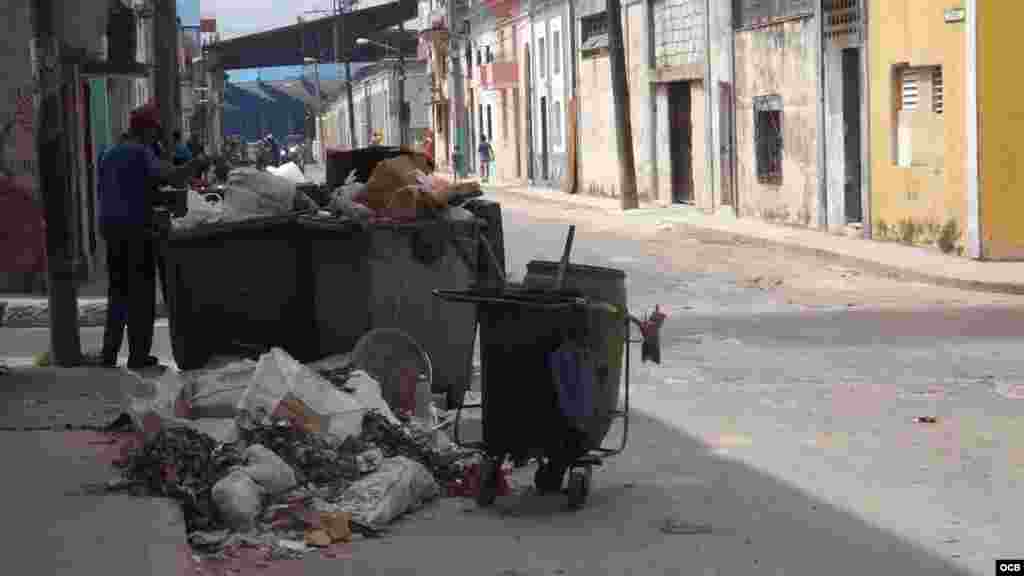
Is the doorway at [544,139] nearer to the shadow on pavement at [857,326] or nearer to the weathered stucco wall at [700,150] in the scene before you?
the weathered stucco wall at [700,150]

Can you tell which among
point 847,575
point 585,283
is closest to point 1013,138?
point 585,283

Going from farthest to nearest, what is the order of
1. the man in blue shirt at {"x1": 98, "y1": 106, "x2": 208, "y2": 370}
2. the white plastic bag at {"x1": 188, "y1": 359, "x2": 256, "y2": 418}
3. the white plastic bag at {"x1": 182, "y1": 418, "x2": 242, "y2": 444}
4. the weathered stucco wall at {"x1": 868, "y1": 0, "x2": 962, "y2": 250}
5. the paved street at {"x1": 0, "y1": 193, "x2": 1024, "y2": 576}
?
1. the weathered stucco wall at {"x1": 868, "y1": 0, "x2": 962, "y2": 250}
2. the man in blue shirt at {"x1": 98, "y1": 106, "x2": 208, "y2": 370}
3. the white plastic bag at {"x1": 188, "y1": 359, "x2": 256, "y2": 418}
4. the white plastic bag at {"x1": 182, "y1": 418, "x2": 242, "y2": 444}
5. the paved street at {"x1": 0, "y1": 193, "x2": 1024, "y2": 576}

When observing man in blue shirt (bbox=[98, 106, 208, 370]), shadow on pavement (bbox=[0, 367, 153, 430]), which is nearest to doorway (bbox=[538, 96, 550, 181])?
man in blue shirt (bbox=[98, 106, 208, 370])

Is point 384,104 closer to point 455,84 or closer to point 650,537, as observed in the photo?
point 455,84

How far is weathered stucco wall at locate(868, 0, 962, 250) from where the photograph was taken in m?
22.1

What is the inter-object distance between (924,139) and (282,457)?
1667 cm

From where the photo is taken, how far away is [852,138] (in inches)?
1059

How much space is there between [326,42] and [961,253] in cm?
8726

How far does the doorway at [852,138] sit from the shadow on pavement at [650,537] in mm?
18416

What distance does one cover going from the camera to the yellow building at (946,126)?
69.3ft

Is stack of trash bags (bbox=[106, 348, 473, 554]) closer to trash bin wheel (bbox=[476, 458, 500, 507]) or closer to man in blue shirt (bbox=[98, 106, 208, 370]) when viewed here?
trash bin wheel (bbox=[476, 458, 500, 507])

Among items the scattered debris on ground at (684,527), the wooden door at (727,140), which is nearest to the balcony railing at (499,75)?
the wooden door at (727,140)

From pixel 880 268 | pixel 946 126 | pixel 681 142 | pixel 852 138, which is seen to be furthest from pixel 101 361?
pixel 681 142

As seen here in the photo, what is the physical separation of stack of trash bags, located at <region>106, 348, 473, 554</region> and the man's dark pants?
3.19 meters
